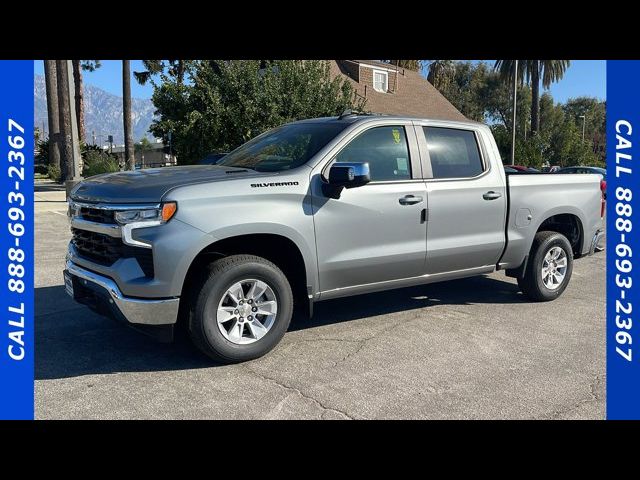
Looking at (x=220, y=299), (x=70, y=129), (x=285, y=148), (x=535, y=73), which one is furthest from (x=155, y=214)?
(x=535, y=73)

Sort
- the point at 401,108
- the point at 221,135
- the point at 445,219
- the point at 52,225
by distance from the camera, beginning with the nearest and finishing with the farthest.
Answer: the point at 445,219, the point at 52,225, the point at 221,135, the point at 401,108

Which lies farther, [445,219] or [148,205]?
[445,219]

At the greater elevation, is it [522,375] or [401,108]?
[401,108]

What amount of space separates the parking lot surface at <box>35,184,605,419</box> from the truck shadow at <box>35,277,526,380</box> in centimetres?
2

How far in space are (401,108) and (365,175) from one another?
88.6 ft

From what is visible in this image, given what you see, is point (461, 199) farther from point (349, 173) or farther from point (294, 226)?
point (294, 226)

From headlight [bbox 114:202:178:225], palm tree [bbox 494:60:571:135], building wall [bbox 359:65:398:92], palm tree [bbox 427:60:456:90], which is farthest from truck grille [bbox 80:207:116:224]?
palm tree [bbox 427:60:456:90]

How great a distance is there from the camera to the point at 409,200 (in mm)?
5164

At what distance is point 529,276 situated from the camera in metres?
6.35

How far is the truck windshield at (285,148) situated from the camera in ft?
16.3

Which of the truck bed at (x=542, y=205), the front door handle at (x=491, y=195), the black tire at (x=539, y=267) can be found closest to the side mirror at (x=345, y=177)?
the front door handle at (x=491, y=195)

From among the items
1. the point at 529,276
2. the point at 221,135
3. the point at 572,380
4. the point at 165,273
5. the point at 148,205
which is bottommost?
the point at 572,380

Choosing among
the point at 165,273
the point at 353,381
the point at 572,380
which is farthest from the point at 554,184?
the point at 165,273

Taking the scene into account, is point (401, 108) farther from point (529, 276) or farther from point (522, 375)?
point (522, 375)
